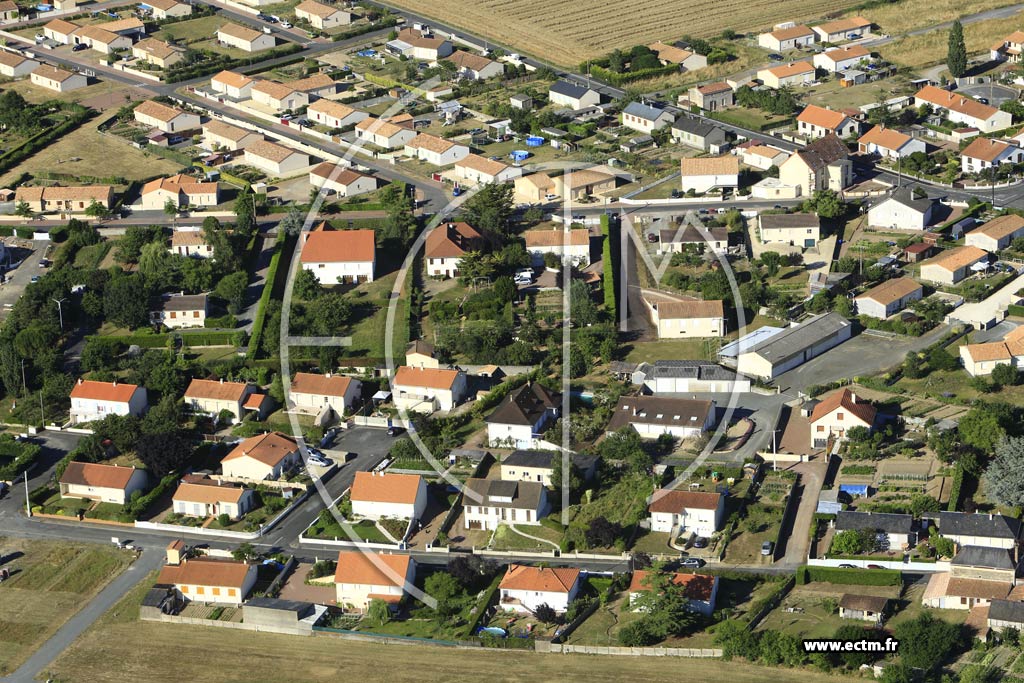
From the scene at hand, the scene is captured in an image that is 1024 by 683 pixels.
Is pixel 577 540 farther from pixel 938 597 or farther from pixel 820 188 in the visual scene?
pixel 820 188

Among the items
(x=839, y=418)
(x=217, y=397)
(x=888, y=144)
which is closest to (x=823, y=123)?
(x=888, y=144)

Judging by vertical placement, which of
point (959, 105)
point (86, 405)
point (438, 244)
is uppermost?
point (959, 105)

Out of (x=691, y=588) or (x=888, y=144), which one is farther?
(x=888, y=144)

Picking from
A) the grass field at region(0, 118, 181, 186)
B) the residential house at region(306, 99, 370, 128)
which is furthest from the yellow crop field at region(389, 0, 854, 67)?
the grass field at region(0, 118, 181, 186)

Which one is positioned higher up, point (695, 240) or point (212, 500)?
point (695, 240)

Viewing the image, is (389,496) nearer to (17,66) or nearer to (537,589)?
(537,589)

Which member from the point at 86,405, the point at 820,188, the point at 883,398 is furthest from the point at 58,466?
the point at 820,188
